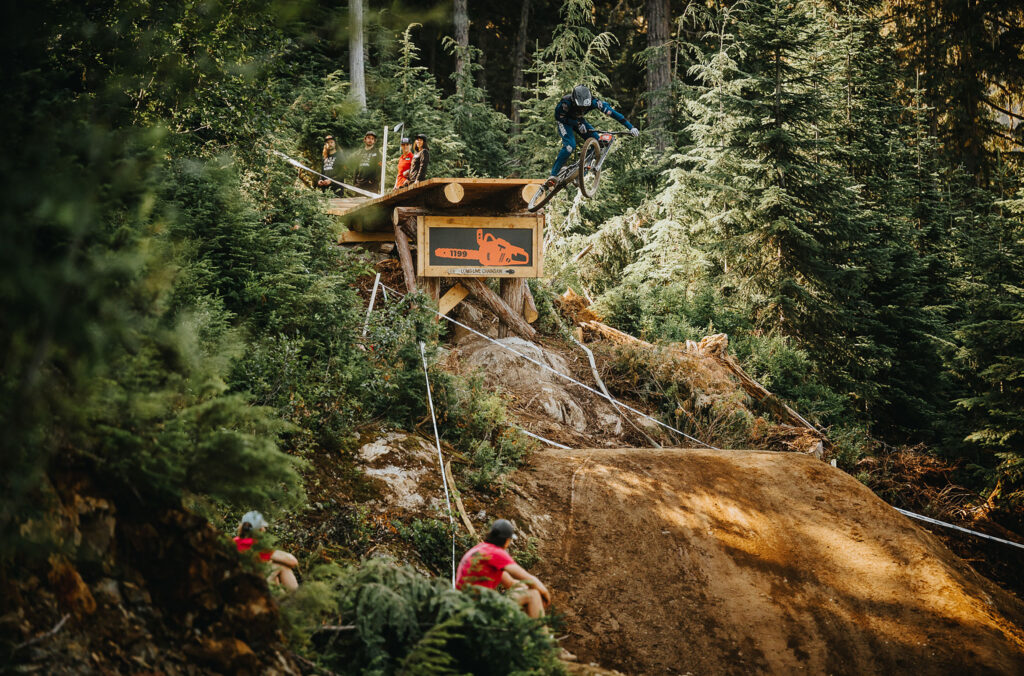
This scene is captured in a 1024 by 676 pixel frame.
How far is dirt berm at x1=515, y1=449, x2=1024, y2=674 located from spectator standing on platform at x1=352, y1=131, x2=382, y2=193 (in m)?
10.0

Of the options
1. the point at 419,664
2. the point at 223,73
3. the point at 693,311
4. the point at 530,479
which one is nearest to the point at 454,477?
the point at 530,479

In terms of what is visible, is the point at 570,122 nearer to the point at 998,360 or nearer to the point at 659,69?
the point at 998,360

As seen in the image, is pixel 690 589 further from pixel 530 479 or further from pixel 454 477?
pixel 454 477

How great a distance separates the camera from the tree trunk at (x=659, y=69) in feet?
67.1

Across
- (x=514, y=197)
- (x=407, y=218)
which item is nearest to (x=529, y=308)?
(x=514, y=197)

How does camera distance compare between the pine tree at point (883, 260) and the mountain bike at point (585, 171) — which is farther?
the pine tree at point (883, 260)

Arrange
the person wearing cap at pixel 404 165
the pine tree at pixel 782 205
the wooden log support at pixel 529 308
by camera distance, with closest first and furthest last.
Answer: the wooden log support at pixel 529 308 → the person wearing cap at pixel 404 165 → the pine tree at pixel 782 205

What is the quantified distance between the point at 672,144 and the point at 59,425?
19.6 m

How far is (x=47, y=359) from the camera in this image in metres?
→ 2.79

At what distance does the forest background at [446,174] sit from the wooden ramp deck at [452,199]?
5.21 feet

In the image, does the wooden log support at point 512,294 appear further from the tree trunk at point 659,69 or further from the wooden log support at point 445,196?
the tree trunk at point 659,69

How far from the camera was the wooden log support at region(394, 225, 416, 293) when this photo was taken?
1233cm

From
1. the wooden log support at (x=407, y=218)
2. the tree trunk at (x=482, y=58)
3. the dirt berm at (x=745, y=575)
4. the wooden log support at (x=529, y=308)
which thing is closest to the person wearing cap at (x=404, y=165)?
the wooden log support at (x=407, y=218)

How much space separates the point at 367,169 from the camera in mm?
16422
